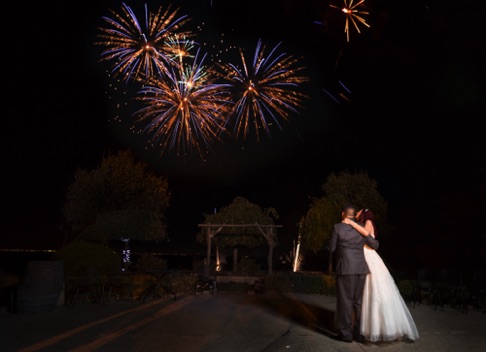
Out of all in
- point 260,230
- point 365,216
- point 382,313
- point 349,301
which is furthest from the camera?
point 260,230

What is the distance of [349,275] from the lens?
22.0 feet

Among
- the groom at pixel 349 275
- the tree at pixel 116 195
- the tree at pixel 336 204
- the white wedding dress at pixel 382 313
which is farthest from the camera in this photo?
the tree at pixel 116 195

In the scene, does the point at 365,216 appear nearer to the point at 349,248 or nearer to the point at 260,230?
the point at 349,248

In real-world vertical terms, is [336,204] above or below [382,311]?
above

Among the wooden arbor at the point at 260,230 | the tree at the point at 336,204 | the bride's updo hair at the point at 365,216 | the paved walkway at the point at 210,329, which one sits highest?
the tree at the point at 336,204

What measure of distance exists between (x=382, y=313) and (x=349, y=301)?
48cm

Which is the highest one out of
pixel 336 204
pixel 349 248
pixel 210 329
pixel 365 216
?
pixel 336 204

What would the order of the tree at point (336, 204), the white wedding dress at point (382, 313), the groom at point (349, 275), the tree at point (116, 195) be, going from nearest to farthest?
the white wedding dress at point (382, 313) → the groom at point (349, 275) → the tree at point (336, 204) → the tree at point (116, 195)

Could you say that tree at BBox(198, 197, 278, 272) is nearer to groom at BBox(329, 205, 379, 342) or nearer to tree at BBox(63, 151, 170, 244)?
tree at BBox(63, 151, 170, 244)

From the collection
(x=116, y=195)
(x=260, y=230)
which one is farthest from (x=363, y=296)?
(x=116, y=195)

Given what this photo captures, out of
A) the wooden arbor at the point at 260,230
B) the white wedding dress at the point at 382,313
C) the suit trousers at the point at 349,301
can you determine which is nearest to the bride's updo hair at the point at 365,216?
the white wedding dress at the point at 382,313

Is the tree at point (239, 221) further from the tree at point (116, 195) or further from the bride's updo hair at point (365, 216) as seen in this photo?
the bride's updo hair at point (365, 216)

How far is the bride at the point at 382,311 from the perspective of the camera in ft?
21.6

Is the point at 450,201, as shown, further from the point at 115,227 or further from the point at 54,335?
the point at 54,335
